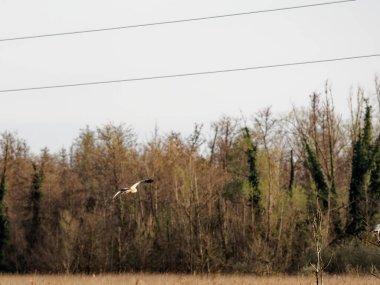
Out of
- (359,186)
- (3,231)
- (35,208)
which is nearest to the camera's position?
(359,186)

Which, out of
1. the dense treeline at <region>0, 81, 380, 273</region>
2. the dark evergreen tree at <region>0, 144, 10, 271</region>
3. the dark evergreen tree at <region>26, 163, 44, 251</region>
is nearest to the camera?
the dense treeline at <region>0, 81, 380, 273</region>

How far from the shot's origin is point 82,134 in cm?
6372

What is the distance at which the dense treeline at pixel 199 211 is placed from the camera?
119 ft

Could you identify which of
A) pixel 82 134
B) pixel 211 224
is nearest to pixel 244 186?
pixel 211 224

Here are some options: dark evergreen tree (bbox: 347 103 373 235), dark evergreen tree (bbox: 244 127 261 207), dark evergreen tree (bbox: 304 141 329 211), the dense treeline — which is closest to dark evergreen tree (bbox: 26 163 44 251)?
the dense treeline

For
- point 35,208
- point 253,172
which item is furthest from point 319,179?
point 35,208

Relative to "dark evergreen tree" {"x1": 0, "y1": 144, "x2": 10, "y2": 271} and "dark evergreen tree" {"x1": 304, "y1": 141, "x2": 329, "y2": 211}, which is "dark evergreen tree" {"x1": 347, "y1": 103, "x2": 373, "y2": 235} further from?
"dark evergreen tree" {"x1": 0, "y1": 144, "x2": 10, "y2": 271}

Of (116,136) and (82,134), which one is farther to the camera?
(82,134)

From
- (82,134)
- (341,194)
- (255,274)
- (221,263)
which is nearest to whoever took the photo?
(255,274)

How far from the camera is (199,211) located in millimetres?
38094

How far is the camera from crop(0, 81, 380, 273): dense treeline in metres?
36.2

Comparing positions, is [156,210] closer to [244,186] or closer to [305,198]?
[244,186]

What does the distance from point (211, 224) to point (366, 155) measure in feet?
34.1

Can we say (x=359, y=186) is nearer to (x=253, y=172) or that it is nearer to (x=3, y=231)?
(x=253, y=172)
